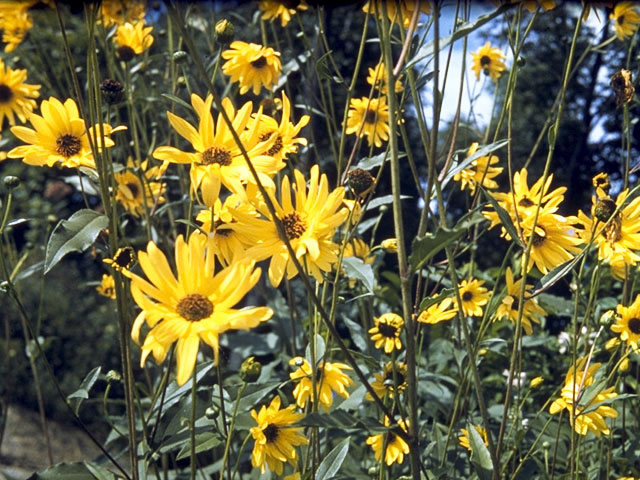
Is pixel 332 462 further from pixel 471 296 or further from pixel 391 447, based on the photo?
pixel 471 296

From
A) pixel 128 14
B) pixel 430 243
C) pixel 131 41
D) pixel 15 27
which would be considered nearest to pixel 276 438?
pixel 430 243

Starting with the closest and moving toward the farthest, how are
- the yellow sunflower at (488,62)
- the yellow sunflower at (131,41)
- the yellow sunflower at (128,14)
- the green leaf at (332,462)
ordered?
1. the green leaf at (332,462)
2. the yellow sunflower at (131,41)
3. the yellow sunflower at (128,14)
4. the yellow sunflower at (488,62)

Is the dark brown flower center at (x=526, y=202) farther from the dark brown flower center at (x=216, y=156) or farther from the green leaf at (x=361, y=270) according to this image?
the dark brown flower center at (x=216, y=156)

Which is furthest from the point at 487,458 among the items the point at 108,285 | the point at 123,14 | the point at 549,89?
the point at 549,89

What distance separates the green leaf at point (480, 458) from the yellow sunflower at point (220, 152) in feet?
1.34

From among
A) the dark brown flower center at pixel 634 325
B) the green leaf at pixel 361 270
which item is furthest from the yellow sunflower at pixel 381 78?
the dark brown flower center at pixel 634 325

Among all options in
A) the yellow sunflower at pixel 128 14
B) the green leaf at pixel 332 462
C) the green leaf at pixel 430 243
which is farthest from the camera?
the yellow sunflower at pixel 128 14

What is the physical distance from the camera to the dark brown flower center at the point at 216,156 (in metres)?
0.80

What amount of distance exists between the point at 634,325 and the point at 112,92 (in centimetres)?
92

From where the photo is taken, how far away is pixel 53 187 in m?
4.02

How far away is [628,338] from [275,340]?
0.96 meters

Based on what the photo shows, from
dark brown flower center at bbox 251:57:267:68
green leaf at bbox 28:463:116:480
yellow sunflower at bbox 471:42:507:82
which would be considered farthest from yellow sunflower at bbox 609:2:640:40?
green leaf at bbox 28:463:116:480

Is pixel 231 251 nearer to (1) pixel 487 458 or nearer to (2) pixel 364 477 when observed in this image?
(1) pixel 487 458

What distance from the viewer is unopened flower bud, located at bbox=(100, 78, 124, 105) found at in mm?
1136
